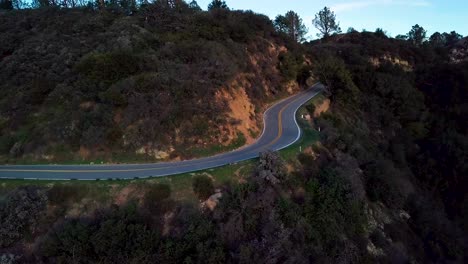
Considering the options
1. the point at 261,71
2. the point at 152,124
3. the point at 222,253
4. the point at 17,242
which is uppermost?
the point at 261,71

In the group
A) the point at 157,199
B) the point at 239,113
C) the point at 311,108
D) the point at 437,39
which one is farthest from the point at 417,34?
the point at 157,199

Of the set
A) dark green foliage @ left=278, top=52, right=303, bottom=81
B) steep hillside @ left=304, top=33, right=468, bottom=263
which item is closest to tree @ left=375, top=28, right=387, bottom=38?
steep hillside @ left=304, top=33, right=468, bottom=263

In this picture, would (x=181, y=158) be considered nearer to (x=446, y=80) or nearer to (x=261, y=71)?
(x=261, y=71)

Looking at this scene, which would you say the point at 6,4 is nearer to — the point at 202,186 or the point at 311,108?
the point at 311,108

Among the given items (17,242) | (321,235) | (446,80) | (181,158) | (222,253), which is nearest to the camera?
(222,253)

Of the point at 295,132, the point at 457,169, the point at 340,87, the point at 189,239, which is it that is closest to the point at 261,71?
the point at 340,87

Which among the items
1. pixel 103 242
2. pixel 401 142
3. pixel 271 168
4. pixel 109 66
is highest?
pixel 109 66
